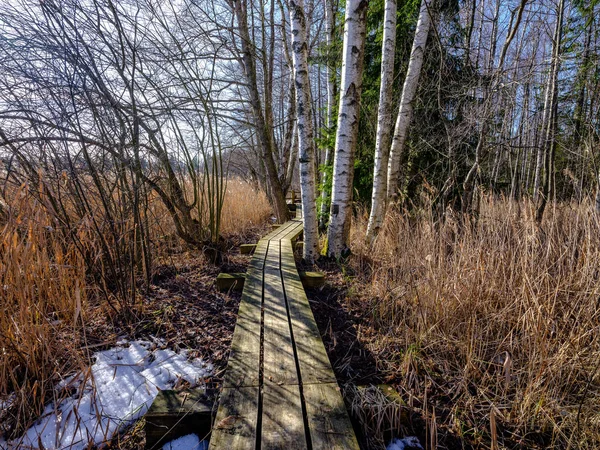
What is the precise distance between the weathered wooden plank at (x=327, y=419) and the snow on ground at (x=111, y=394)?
0.77m

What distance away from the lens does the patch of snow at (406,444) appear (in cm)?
136

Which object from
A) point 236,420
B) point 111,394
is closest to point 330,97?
point 111,394

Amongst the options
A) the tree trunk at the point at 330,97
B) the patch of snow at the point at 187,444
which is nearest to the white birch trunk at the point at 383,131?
the tree trunk at the point at 330,97

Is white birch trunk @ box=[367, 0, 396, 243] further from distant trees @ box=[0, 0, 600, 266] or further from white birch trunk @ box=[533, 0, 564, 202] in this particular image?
white birch trunk @ box=[533, 0, 564, 202]

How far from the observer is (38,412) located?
58.7 inches

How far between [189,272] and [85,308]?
1.44 meters

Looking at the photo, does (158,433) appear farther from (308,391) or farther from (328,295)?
(328,295)

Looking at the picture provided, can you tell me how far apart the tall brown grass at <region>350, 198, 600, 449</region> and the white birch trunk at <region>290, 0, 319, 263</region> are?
4.96 ft

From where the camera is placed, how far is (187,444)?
137cm

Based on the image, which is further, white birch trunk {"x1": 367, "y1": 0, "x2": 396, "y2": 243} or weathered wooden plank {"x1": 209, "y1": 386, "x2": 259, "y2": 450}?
white birch trunk {"x1": 367, "y1": 0, "x2": 396, "y2": 243}

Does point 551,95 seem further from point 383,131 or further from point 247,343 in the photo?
point 247,343

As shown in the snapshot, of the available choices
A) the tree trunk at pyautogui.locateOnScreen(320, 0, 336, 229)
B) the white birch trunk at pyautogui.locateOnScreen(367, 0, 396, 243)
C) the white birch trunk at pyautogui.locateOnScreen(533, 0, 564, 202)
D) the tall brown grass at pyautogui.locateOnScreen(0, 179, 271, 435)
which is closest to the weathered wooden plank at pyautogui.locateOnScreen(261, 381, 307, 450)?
the tall brown grass at pyautogui.locateOnScreen(0, 179, 271, 435)

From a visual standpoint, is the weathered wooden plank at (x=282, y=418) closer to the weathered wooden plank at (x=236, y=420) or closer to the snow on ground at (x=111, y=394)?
the weathered wooden plank at (x=236, y=420)

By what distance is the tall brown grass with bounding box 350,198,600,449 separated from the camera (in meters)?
1.45
